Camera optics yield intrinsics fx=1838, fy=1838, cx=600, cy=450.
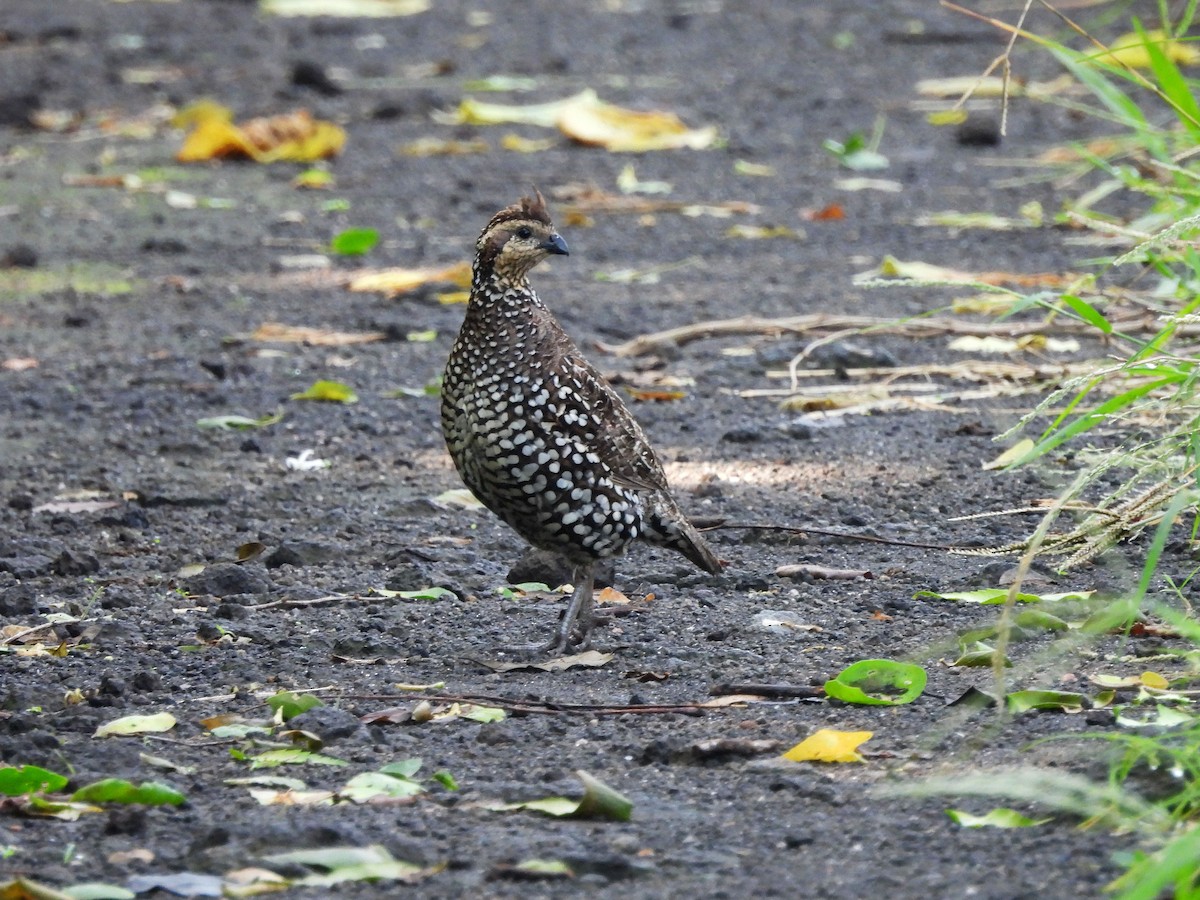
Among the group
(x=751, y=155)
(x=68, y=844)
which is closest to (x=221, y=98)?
(x=751, y=155)

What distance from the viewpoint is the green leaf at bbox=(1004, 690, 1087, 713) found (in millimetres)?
3832

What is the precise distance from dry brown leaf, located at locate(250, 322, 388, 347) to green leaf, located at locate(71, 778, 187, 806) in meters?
4.45


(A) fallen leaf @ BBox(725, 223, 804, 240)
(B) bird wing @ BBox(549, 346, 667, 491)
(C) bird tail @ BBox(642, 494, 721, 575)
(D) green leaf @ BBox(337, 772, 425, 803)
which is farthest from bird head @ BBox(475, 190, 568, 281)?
(A) fallen leaf @ BBox(725, 223, 804, 240)

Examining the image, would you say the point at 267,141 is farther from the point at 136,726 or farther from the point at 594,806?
the point at 594,806

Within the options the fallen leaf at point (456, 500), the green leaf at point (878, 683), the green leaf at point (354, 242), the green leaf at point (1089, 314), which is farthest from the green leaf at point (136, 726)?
the green leaf at point (354, 242)

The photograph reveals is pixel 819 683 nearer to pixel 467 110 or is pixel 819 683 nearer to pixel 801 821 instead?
pixel 801 821

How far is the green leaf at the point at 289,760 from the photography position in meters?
3.73

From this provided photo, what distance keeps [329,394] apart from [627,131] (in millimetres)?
5273

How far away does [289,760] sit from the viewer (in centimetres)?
375

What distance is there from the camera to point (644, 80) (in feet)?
44.2

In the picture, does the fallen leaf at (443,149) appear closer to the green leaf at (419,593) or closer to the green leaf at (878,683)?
the green leaf at (419,593)

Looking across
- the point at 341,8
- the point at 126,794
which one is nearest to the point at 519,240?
the point at 126,794

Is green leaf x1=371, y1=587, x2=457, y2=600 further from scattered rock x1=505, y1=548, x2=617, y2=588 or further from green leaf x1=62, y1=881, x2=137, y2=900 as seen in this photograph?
green leaf x1=62, y1=881, x2=137, y2=900

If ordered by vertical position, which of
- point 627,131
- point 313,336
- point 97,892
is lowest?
point 313,336
